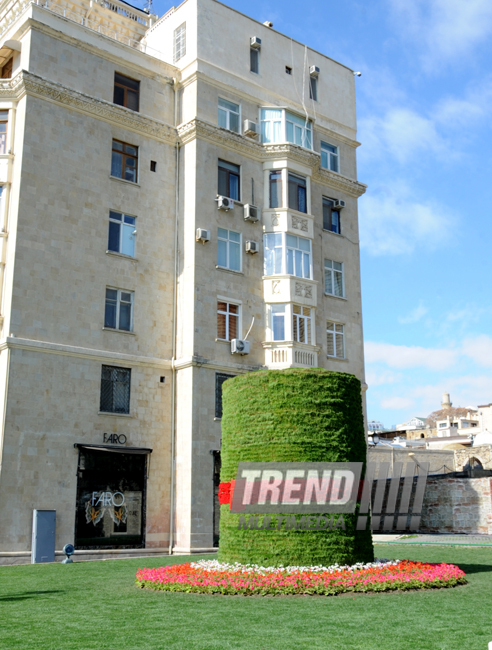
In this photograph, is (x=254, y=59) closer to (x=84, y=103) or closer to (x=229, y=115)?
(x=229, y=115)

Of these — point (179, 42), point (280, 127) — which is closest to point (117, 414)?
point (280, 127)

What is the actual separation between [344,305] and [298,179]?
5.94 meters

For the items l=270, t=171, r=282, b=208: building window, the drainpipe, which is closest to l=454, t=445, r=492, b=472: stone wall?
l=270, t=171, r=282, b=208: building window

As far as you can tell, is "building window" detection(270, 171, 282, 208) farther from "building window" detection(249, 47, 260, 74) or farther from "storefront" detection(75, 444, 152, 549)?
"storefront" detection(75, 444, 152, 549)

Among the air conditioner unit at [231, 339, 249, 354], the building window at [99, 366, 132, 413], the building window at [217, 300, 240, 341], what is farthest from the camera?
the building window at [217, 300, 240, 341]

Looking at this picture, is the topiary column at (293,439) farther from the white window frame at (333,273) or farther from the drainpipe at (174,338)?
the white window frame at (333,273)

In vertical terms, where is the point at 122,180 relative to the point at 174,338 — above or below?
above

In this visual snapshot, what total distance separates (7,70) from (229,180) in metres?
9.42

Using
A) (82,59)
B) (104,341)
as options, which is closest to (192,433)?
(104,341)

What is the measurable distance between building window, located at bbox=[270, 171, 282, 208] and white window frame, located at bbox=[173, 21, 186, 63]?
20.3 ft

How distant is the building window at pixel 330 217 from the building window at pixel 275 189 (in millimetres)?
3188

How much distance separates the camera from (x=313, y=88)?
3225 cm

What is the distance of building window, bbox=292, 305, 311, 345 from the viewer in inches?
1091

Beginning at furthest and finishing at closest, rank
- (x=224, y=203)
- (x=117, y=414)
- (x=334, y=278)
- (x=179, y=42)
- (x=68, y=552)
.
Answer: (x=334, y=278)
(x=179, y=42)
(x=224, y=203)
(x=117, y=414)
(x=68, y=552)
